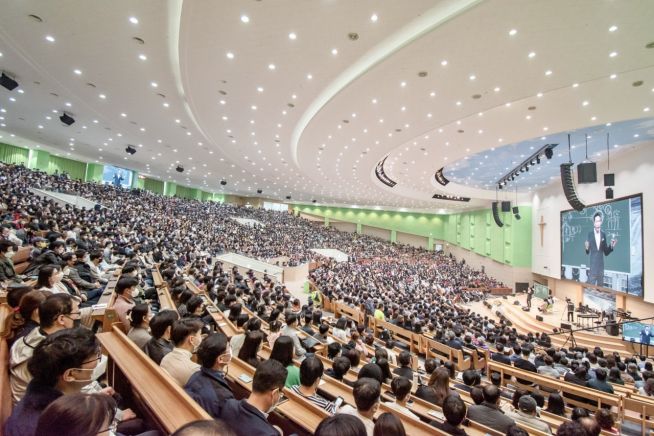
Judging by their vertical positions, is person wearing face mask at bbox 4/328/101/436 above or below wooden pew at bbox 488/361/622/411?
above

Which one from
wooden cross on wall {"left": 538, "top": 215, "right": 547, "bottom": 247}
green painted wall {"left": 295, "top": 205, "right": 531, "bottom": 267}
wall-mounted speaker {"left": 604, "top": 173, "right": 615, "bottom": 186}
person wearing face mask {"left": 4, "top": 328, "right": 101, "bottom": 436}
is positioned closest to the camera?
person wearing face mask {"left": 4, "top": 328, "right": 101, "bottom": 436}

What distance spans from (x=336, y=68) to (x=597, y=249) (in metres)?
15.1

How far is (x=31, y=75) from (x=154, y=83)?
3638 millimetres

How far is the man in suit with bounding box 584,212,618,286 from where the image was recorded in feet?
44.3

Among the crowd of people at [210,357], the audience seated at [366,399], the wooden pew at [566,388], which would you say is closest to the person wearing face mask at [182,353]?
the crowd of people at [210,357]

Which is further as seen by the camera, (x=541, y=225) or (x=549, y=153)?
(x=541, y=225)

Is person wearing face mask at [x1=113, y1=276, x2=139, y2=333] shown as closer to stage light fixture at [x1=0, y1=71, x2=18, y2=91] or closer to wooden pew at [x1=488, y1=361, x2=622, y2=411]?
wooden pew at [x1=488, y1=361, x2=622, y2=411]

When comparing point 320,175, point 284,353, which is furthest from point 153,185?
point 284,353

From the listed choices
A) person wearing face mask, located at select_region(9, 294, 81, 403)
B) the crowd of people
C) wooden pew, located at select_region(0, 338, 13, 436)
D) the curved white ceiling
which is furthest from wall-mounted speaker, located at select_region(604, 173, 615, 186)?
wooden pew, located at select_region(0, 338, 13, 436)

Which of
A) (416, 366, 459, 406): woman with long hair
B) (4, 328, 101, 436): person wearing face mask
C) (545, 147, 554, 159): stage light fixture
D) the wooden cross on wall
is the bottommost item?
(416, 366, 459, 406): woman with long hair

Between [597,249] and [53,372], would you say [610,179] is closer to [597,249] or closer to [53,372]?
[597,249]

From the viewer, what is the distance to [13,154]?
19031 mm

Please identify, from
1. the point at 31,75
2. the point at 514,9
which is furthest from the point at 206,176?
the point at 514,9

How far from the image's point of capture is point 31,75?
8.78 m
